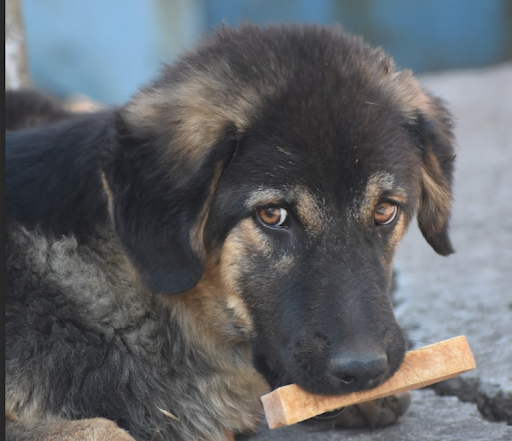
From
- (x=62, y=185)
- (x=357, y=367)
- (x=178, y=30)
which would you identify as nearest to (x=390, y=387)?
(x=357, y=367)

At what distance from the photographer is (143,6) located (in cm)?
1188

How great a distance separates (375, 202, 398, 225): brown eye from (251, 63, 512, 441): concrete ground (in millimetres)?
1025

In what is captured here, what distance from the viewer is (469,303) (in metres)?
5.48

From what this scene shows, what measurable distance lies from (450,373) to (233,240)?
105 centimetres

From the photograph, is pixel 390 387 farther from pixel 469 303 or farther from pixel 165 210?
pixel 469 303

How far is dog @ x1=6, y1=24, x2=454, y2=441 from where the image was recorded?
3398 millimetres

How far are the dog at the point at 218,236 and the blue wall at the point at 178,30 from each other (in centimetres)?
737

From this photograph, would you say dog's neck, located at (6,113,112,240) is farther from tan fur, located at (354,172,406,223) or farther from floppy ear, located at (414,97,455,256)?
floppy ear, located at (414,97,455,256)

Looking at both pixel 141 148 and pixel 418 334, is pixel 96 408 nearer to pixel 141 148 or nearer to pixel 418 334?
pixel 141 148

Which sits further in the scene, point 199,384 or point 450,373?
point 199,384

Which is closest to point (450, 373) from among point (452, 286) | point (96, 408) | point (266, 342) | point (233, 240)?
point (266, 342)

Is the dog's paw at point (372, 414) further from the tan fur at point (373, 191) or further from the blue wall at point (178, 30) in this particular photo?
the blue wall at point (178, 30)

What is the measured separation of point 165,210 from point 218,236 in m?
0.25

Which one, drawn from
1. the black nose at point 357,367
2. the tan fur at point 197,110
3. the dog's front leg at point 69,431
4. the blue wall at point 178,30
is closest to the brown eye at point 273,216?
the tan fur at point 197,110
